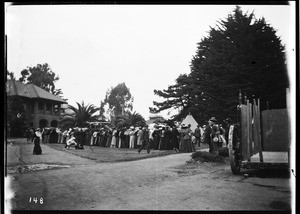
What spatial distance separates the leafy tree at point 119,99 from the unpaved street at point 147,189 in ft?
6.16

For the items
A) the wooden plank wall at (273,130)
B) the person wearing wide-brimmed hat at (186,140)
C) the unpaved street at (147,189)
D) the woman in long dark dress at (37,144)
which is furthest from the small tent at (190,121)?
the woman in long dark dress at (37,144)

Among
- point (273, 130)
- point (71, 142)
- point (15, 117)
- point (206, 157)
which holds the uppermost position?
point (15, 117)

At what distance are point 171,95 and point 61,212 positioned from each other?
4340 millimetres

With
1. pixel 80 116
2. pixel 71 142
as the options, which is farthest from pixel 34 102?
pixel 71 142

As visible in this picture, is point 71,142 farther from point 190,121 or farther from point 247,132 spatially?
point 247,132

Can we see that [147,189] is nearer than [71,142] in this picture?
Yes

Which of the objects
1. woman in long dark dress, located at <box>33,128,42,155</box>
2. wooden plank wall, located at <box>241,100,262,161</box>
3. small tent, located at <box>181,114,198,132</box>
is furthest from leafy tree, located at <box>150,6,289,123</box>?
woman in long dark dress, located at <box>33,128,42,155</box>

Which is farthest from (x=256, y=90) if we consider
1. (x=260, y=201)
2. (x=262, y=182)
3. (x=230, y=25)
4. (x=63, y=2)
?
(x=63, y=2)

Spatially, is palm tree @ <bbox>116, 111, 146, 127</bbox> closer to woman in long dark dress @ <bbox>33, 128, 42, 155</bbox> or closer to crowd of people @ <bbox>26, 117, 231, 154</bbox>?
crowd of people @ <bbox>26, 117, 231, 154</bbox>

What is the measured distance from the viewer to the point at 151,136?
11.4 meters

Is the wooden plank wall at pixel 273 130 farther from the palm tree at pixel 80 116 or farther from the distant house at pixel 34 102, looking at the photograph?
the distant house at pixel 34 102

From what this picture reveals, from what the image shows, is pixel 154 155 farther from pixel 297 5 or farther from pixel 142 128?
pixel 297 5

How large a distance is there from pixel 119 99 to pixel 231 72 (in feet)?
12.0

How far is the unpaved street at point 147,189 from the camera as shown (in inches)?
211
